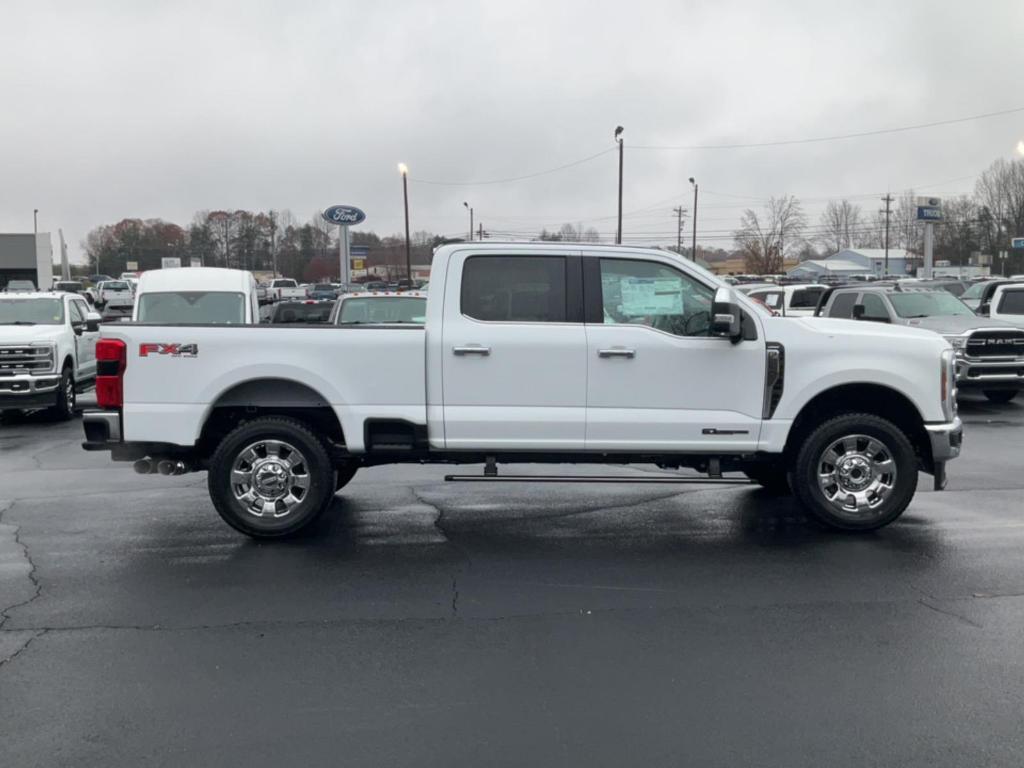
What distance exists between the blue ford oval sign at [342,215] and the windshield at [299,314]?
12.9 m

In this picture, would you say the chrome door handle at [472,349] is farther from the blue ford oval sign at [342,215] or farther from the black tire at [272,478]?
the blue ford oval sign at [342,215]

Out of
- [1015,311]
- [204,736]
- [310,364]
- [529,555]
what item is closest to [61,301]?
[310,364]

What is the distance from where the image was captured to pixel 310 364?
723 centimetres

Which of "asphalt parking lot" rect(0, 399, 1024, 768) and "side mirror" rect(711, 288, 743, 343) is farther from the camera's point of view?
"side mirror" rect(711, 288, 743, 343)

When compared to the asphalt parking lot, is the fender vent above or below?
above

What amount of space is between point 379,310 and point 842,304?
877 centimetres

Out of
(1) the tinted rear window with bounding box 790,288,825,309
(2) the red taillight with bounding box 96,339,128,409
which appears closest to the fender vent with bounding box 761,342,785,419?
(2) the red taillight with bounding box 96,339,128,409

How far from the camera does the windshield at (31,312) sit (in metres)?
16.2

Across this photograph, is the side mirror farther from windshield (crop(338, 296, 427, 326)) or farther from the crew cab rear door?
windshield (crop(338, 296, 427, 326))

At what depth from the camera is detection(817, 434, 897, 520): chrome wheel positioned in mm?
7422

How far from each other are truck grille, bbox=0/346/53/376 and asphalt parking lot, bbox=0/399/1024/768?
22.4 ft

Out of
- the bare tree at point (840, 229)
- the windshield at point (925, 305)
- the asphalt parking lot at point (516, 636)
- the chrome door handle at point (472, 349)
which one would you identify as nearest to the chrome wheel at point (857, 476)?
the asphalt parking lot at point (516, 636)

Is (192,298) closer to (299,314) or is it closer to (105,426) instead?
(299,314)

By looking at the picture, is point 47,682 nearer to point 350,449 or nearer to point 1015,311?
point 350,449
